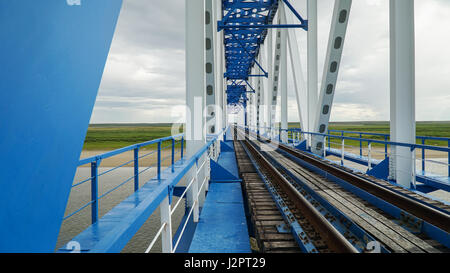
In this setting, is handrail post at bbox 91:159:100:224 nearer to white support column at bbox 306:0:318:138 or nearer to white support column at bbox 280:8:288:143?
white support column at bbox 306:0:318:138

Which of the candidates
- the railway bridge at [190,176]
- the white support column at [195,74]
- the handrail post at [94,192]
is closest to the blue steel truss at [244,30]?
the railway bridge at [190,176]

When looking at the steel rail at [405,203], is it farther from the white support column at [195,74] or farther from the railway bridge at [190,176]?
the white support column at [195,74]

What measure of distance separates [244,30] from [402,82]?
678 inches

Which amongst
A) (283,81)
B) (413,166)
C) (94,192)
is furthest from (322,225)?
(283,81)

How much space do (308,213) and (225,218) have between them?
1207mm

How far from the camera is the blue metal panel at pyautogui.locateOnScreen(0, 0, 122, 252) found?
782 millimetres

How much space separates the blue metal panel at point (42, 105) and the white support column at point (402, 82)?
20.3 feet

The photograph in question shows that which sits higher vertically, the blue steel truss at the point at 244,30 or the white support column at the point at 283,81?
the blue steel truss at the point at 244,30

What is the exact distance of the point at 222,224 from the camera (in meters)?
3.64

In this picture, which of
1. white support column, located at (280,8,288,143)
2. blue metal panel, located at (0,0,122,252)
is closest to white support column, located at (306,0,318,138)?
white support column, located at (280,8,288,143)

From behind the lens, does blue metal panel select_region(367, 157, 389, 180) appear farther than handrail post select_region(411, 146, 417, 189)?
Yes

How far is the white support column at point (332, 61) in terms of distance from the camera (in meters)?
7.97

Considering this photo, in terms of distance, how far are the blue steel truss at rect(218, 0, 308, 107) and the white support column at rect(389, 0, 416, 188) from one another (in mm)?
6171

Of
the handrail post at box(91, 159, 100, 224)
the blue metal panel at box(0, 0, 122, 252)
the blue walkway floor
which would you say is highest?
the blue metal panel at box(0, 0, 122, 252)
